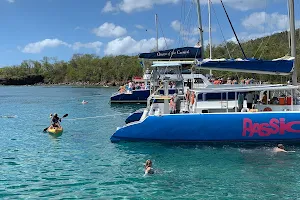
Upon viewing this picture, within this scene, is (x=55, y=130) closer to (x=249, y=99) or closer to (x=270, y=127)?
(x=249, y=99)

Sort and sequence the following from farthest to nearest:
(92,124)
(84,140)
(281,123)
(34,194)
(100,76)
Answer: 1. (100,76)
2. (92,124)
3. (84,140)
4. (281,123)
5. (34,194)

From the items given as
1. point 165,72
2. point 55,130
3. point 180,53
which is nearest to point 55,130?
point 55,130

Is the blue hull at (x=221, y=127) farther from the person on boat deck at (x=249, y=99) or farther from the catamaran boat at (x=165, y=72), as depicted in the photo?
the catamaran boat at (x=165, y=72)

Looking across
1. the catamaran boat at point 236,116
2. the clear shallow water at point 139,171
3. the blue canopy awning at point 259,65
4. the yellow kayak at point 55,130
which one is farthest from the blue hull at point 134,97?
the blue canopy awning at point 259,65

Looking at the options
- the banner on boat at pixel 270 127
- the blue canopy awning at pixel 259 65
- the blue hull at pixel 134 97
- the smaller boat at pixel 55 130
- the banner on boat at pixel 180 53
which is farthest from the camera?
the blue hull at pixel 134 97

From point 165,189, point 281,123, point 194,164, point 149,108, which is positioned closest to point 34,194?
point 165,189

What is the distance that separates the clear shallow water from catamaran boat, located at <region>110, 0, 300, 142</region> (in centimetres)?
57

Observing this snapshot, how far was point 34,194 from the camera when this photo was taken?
39.1 feet

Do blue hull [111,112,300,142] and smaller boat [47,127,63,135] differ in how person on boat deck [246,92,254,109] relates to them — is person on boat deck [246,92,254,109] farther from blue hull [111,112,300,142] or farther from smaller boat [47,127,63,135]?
smaller boat [47,127,63,135]

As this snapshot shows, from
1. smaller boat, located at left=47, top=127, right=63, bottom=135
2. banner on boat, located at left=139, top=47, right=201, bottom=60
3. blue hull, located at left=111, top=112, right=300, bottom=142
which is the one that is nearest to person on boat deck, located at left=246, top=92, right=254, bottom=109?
blue hull, located at left=111, top=112, right=300, bottom=142

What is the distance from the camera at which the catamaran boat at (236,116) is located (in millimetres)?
17016

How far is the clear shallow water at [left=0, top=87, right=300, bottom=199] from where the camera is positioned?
39.0ft

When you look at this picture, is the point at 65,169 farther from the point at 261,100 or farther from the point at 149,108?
the point at 261,100

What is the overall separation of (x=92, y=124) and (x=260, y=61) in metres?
14.3
